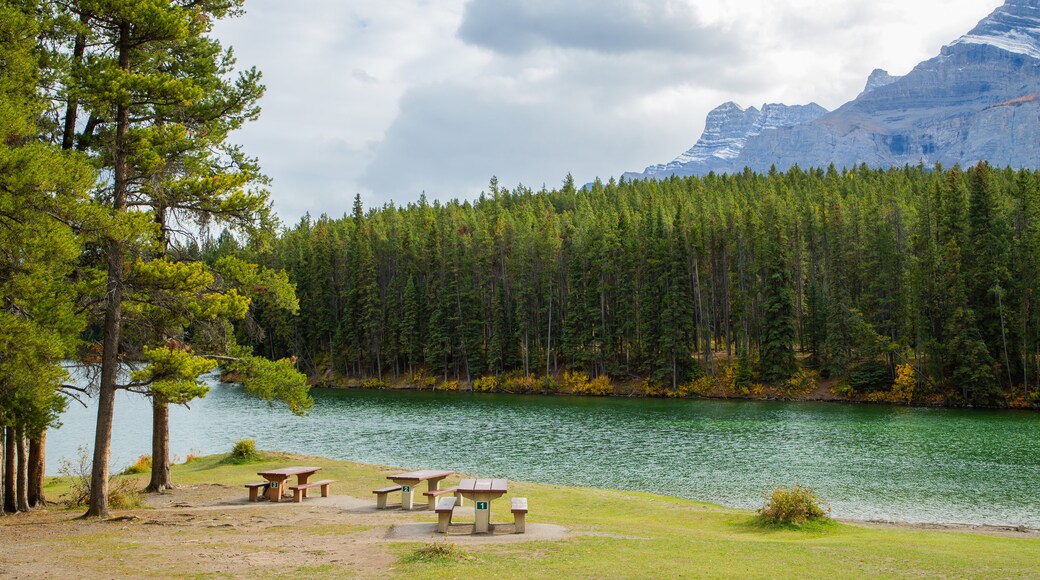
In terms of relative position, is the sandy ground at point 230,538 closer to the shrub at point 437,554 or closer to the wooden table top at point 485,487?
the shrub at point 437,554

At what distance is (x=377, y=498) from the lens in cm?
1858

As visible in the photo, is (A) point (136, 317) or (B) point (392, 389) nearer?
(A) point (136, 317)

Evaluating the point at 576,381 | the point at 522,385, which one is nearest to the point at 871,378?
the point at 576,381

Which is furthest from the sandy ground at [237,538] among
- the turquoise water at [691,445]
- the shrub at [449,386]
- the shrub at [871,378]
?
the shrub at [449,386]

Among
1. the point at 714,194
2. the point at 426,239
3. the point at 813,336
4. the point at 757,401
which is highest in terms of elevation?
the point at 714,194

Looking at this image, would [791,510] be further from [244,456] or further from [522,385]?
[522,385]

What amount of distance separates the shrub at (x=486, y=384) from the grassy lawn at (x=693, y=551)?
216 feet

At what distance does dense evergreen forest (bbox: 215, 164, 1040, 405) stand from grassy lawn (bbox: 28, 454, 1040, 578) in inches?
1843

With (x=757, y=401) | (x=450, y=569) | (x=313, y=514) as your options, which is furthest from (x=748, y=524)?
(x=757, y=401)

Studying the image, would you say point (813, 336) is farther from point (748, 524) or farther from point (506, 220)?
point (748, 524)

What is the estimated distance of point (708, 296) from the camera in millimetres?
82750

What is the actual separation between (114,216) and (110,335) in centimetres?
263

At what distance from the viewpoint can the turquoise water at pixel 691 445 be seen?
80.8 ft

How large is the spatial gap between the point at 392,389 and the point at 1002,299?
2557 inches
